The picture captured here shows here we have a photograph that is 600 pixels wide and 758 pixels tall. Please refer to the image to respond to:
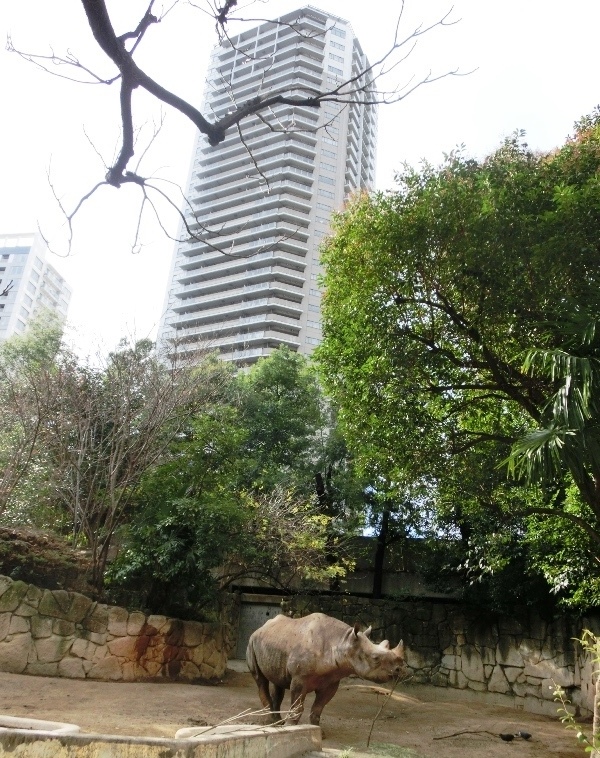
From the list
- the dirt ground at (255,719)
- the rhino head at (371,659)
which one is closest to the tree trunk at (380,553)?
the dirt ground at (255,719)

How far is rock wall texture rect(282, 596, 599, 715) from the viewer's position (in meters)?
12.1

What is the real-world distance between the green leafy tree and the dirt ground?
3120 mm

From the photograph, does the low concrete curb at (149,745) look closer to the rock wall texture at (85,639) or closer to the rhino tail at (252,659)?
the rhino tail at (252,659)

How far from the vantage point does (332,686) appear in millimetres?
6816

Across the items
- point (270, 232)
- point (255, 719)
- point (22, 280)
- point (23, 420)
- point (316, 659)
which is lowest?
point (255, 719)

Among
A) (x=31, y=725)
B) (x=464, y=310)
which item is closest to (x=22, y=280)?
(x=464, y=310)

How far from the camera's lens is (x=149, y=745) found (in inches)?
134

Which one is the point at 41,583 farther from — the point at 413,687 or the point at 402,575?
the point at 402,575

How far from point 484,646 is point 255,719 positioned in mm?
8229

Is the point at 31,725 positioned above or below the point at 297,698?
above

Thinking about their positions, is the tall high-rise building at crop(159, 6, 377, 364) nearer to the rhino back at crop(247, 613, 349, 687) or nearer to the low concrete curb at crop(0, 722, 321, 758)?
the rhino back at crop(247, 613, 349, 687)

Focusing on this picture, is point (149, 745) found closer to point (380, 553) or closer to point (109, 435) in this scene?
point (109, 435)

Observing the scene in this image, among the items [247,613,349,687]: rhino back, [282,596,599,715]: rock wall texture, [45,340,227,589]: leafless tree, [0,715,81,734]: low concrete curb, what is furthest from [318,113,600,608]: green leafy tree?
[0,715,81,734]: low concrete curb

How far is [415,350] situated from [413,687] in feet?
29.3
